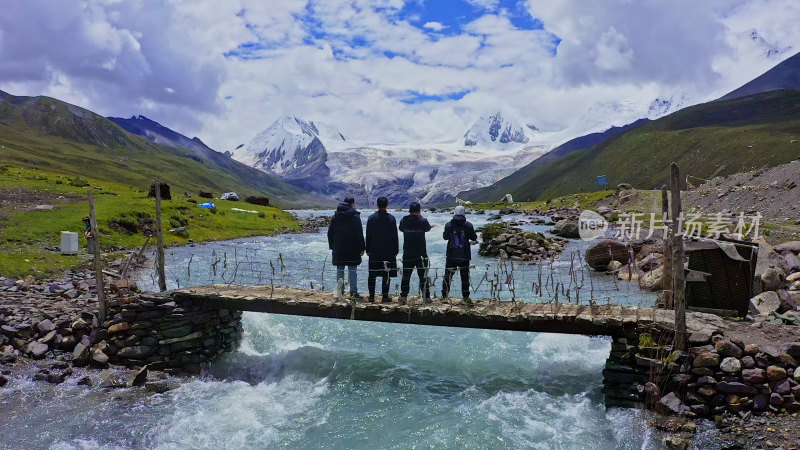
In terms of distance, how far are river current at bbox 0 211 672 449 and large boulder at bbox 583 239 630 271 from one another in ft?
43.9

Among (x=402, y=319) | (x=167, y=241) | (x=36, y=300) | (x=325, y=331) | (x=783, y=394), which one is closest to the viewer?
(x=783, y=394)

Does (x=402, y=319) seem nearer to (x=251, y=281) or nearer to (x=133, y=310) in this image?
(x=133, y=310)

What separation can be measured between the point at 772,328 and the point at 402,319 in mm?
9046

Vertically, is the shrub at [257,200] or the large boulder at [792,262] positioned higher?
the shrub at [257,200]

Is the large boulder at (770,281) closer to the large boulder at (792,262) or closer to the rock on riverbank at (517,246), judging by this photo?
the large boulder at (792,262)

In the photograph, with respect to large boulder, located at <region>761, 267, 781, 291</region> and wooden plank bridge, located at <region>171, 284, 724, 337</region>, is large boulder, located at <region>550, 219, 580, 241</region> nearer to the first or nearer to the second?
large boulder, located at <region>761, 267, 781, 291</region>

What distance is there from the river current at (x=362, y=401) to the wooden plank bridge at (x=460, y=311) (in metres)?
1.86

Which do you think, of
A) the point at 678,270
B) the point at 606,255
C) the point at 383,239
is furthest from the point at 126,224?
the point at 678,270

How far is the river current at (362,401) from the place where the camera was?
11.3m

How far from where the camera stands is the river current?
445 inches

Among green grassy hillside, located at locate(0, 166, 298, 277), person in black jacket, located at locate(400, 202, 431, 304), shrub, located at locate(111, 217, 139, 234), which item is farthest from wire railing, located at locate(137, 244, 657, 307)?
shrub, located at locate(111, 217, 139, 234)

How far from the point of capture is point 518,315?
1347 centimetres

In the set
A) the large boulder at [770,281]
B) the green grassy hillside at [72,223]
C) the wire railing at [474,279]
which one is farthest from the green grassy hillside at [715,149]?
the large boulder at [770,281]

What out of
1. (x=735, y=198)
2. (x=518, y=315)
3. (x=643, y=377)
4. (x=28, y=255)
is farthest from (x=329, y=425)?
(x=735, y=198)
